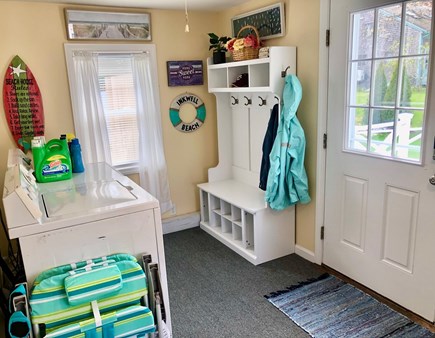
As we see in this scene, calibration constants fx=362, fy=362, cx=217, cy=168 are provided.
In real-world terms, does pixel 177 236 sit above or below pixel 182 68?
below

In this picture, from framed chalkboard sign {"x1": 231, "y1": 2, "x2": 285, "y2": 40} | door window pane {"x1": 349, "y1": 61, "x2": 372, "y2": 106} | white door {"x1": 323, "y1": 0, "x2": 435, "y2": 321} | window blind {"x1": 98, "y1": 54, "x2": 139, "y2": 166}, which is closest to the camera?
white door {"x1": 323, "y1": 0, "x2": 435, "y2": 321}

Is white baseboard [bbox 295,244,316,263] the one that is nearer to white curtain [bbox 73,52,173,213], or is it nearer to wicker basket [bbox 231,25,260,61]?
white curtain [bbox 73,52,173,213]

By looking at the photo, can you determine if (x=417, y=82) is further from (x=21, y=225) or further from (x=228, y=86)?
(x=21, y=225)

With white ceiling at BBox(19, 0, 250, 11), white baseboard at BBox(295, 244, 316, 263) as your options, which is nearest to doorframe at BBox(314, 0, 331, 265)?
white baseboard at BBox(295, 244, 316, 263)

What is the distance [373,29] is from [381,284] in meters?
1.69

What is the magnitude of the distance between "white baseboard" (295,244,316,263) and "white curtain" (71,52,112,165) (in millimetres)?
1879

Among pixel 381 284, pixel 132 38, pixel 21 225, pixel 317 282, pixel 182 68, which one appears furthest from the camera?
pixel 182 68

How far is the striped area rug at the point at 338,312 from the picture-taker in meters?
2.17

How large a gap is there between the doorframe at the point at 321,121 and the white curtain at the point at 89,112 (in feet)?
6.11

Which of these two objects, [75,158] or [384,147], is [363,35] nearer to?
[384,147]

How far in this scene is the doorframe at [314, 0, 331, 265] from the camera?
2.56 meters

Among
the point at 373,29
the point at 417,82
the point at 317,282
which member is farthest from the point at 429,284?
the point at 373,29

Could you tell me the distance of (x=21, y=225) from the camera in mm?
1438

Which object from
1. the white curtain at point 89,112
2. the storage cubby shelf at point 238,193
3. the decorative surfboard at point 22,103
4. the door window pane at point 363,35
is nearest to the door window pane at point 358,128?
the door window pane at point 363,35
